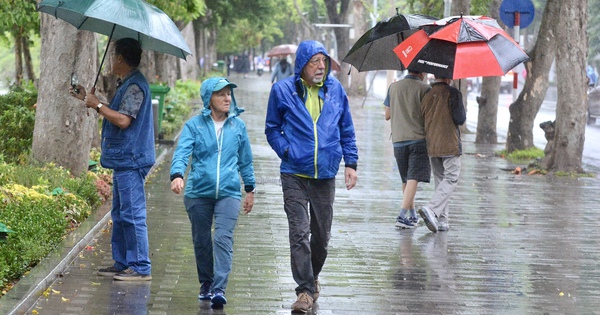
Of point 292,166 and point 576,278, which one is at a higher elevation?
point 292,166

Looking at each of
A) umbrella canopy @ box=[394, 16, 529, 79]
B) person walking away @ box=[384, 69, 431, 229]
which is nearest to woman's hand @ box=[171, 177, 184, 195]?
umbrella canopy @ box=[394, 16, 529, 79]

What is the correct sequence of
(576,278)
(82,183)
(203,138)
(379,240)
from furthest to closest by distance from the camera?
(82,183) < (379,240) < (576,278) < (203,138)

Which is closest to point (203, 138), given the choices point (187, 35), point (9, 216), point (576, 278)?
point (9, 216)

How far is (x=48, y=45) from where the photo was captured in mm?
11242

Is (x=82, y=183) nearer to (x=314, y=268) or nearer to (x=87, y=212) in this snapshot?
(x=87, y=212)

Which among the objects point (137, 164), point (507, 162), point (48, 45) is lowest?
point (507, 162)

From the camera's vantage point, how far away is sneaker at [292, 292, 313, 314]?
22.1 ft

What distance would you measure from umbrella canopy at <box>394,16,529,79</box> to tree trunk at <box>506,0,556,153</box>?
700 centimetres

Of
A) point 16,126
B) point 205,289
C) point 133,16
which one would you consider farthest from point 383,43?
point 16,126

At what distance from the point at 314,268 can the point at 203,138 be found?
1.18 m

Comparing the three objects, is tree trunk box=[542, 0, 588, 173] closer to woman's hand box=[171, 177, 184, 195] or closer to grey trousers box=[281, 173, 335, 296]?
grey trousers box=[281, 173, 335, 296]

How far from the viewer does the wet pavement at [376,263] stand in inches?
276

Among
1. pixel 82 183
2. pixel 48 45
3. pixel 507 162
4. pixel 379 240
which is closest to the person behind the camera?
pixel 379 240

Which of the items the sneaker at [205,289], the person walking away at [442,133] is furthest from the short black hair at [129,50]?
the person walking away at [442,133]
